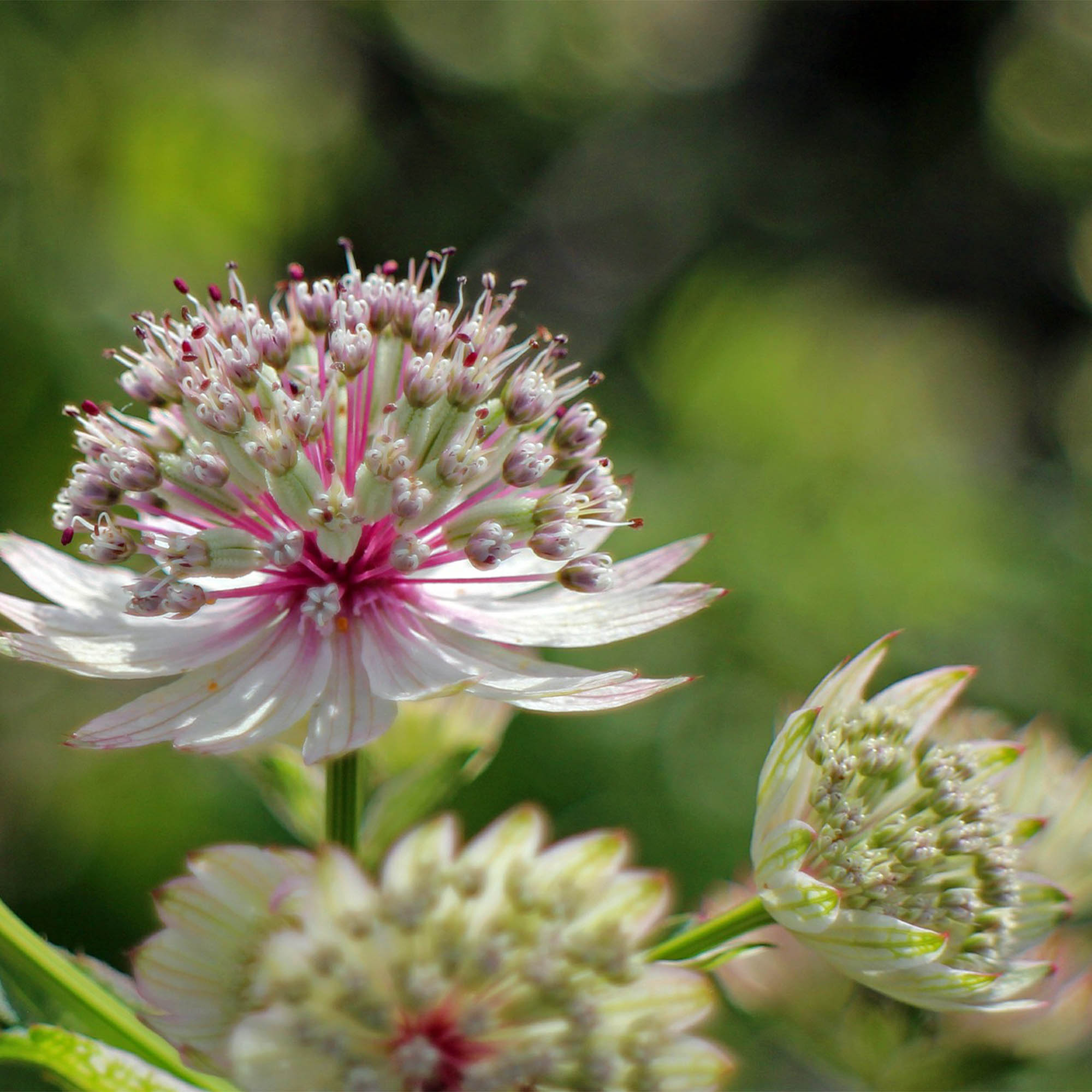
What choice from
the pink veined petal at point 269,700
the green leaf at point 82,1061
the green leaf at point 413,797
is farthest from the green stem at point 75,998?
the green leaf at point 413,797

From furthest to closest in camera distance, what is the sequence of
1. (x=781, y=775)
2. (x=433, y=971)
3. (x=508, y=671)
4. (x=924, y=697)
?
(x=508, y=671)
(x=924, y=697)
(x=781, y=775)
(x=433, y=971)

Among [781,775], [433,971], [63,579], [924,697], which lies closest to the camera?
[433,971]

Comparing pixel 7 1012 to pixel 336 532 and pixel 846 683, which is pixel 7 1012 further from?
pixel 846 683

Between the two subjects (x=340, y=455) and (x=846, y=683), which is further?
(x=340, y=455)

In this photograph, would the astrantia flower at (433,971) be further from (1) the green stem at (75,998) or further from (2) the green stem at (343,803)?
(2) the green stem at (343,803)

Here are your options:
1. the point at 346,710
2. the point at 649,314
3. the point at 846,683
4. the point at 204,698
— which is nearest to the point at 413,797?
the point at 346,710

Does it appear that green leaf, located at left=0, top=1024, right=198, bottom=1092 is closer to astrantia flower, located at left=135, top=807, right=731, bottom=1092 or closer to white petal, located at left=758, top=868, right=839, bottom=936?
astrantia flower, located at left=135, top=807, right=731, bottom=1092

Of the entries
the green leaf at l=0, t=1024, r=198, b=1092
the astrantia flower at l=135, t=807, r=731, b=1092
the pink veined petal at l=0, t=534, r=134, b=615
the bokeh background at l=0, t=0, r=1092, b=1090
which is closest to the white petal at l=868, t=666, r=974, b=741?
the astrantia flower at l=135, t=807, r=731, b=1092
